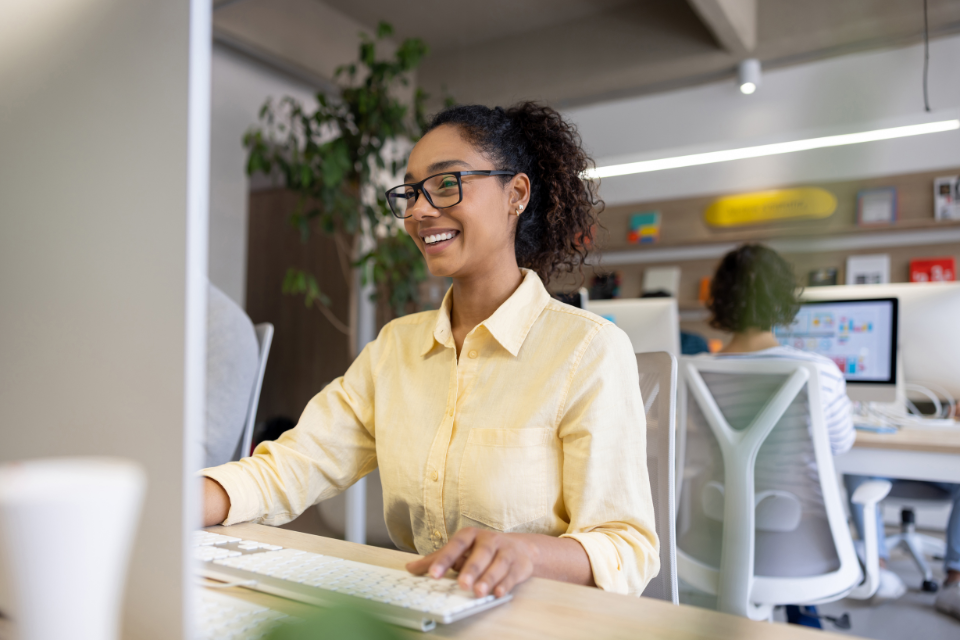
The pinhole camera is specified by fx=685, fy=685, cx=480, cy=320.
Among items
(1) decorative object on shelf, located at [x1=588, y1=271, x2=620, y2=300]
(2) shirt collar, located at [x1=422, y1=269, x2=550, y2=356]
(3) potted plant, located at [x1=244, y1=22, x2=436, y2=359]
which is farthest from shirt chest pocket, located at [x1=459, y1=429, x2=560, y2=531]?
(1) decorative object on shelf, located at [x1=588, y1=271, x2=620, y2=300]

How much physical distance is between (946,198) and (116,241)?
4390 mm

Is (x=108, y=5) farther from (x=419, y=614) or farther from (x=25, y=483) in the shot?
(x=419, y=614)

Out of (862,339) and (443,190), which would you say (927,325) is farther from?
(443,190)

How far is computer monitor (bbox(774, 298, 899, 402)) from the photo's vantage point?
2367mm

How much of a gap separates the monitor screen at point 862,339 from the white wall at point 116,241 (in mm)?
2335

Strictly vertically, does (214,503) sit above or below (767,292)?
below

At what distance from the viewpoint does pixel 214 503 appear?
0.86 metres

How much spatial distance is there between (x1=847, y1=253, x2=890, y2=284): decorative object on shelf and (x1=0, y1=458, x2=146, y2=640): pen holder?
4.21m

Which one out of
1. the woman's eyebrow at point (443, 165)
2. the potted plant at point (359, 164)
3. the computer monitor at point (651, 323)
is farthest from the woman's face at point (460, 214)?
the potted plant at point (359, 164)

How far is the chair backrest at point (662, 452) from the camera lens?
1043 millimetres

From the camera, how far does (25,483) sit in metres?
0.28

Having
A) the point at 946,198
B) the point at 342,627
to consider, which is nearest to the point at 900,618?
the point at 946,198

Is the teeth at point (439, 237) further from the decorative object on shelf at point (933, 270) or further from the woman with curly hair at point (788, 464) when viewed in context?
the decorative object on shelf at point (933, 270)

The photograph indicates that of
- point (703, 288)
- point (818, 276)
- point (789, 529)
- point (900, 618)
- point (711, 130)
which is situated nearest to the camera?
point (818, 276)
